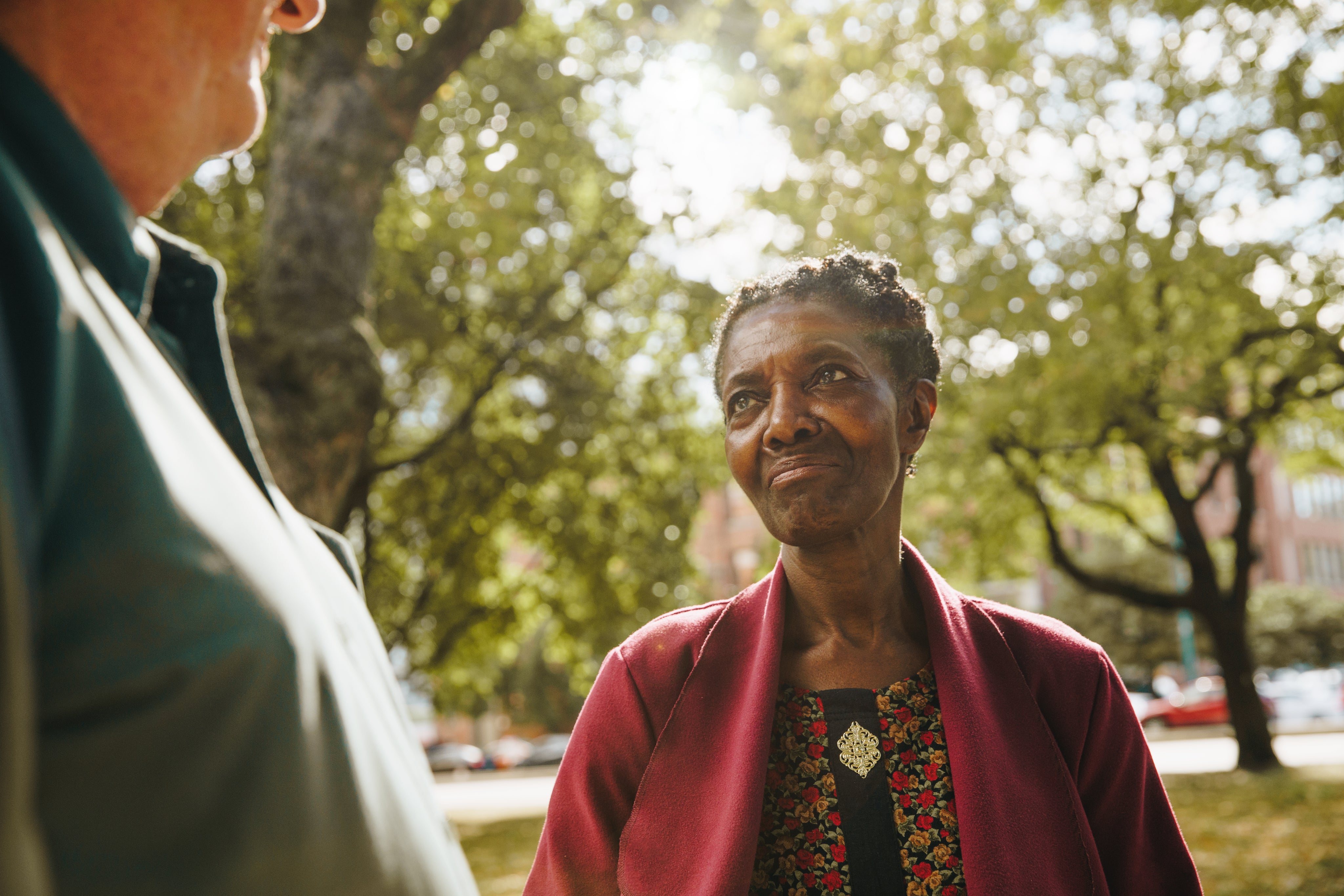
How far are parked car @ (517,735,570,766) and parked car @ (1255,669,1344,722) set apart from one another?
24.2m

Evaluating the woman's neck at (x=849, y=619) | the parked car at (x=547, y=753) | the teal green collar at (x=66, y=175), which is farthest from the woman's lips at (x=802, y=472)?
the parked car at (x=547, y=753)

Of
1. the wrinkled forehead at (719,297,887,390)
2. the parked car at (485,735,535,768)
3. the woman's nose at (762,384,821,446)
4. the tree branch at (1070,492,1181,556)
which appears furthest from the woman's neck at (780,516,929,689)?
the parked car at (485,735,535,768)

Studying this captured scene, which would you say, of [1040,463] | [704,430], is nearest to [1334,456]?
[1040,463]

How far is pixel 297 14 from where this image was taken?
53.2 inches

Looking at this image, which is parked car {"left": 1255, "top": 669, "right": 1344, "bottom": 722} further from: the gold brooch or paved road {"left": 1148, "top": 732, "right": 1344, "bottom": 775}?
the gold brooch

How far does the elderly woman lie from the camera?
184 centimetres

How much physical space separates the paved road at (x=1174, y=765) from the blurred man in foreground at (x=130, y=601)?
14134mm

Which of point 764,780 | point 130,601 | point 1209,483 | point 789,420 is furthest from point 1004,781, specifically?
point 1209,483

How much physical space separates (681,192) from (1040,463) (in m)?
6.55

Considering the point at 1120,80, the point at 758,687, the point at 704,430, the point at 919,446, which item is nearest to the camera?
the point at 758,687

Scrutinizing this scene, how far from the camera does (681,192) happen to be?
46.8 feet

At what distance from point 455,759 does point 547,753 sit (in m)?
4.42

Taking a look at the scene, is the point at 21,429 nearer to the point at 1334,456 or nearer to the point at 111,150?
the point at 111,150

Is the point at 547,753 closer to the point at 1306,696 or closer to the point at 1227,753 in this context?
the point at 1227,753
